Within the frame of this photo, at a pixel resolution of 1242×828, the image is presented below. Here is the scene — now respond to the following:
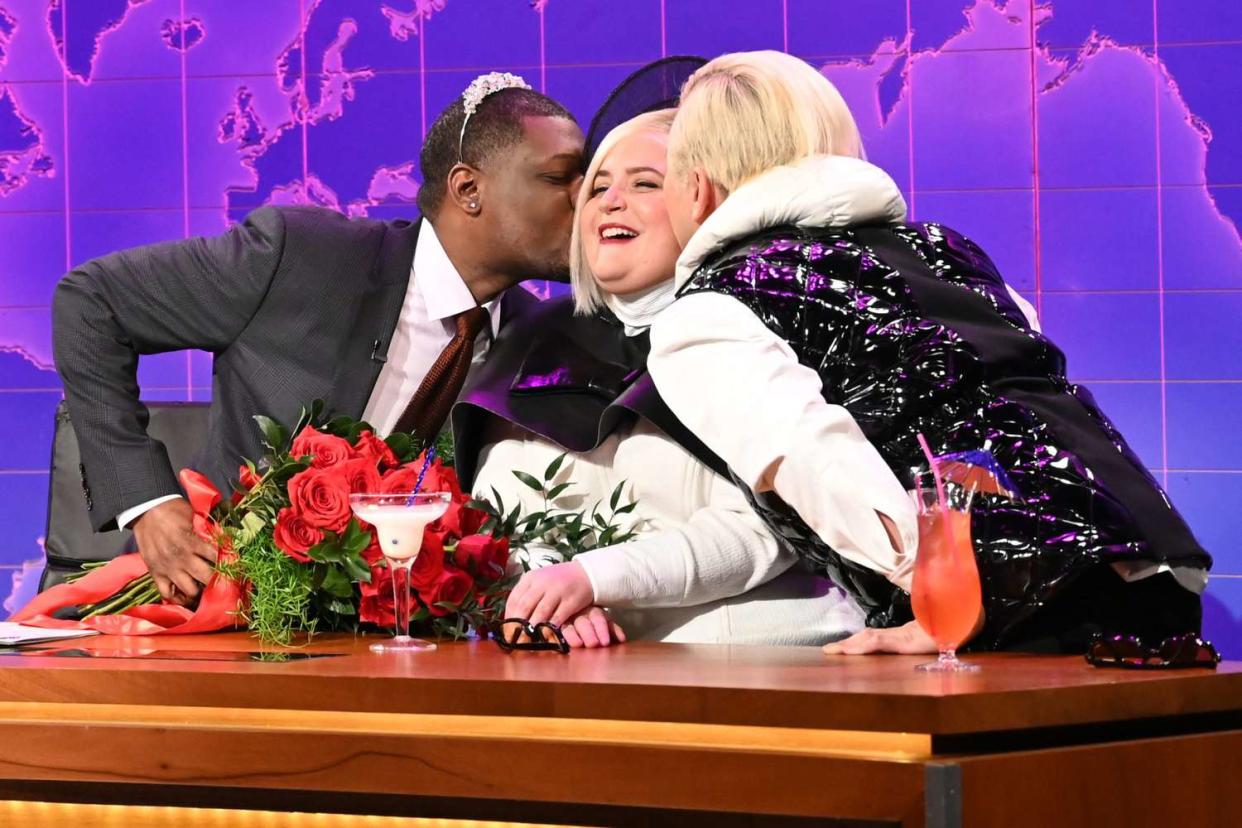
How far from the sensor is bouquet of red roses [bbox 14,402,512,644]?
2.15 metres

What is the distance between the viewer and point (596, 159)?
9.19 ft

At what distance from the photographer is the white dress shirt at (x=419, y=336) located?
332 centimetres

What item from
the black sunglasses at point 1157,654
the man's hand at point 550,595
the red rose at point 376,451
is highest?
the red rose at point 376,451

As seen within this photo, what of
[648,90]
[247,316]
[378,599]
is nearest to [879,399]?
[378,599]

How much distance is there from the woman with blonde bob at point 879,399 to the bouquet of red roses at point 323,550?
0.40 meters

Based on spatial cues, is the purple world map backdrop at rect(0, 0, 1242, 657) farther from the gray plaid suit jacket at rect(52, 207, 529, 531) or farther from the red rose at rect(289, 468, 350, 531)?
the red rose at rect(289, 468, 350, 531)

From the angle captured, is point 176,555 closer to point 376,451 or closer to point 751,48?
point 376,451

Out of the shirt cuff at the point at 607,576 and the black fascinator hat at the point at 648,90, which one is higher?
the black fascinator hat at the point at 648,90

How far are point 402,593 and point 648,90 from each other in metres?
1.29

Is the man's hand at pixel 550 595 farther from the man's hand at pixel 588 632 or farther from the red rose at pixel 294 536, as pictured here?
the red rose at pixel 294 536

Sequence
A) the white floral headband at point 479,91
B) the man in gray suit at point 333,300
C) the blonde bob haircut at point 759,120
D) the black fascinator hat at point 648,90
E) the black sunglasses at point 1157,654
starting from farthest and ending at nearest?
the white floral headband at point 479,91, the man in gray suit at point 333,300, the black fascinator hat at point 648,90, the blonde bob haircut at point 759,120, the black sunglasses at point 1157,654

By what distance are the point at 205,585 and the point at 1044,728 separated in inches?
57.5

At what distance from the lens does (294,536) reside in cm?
215

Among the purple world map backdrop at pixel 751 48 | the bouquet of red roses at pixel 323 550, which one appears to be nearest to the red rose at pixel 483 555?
the bouquet of red roses at pixel 323 550
